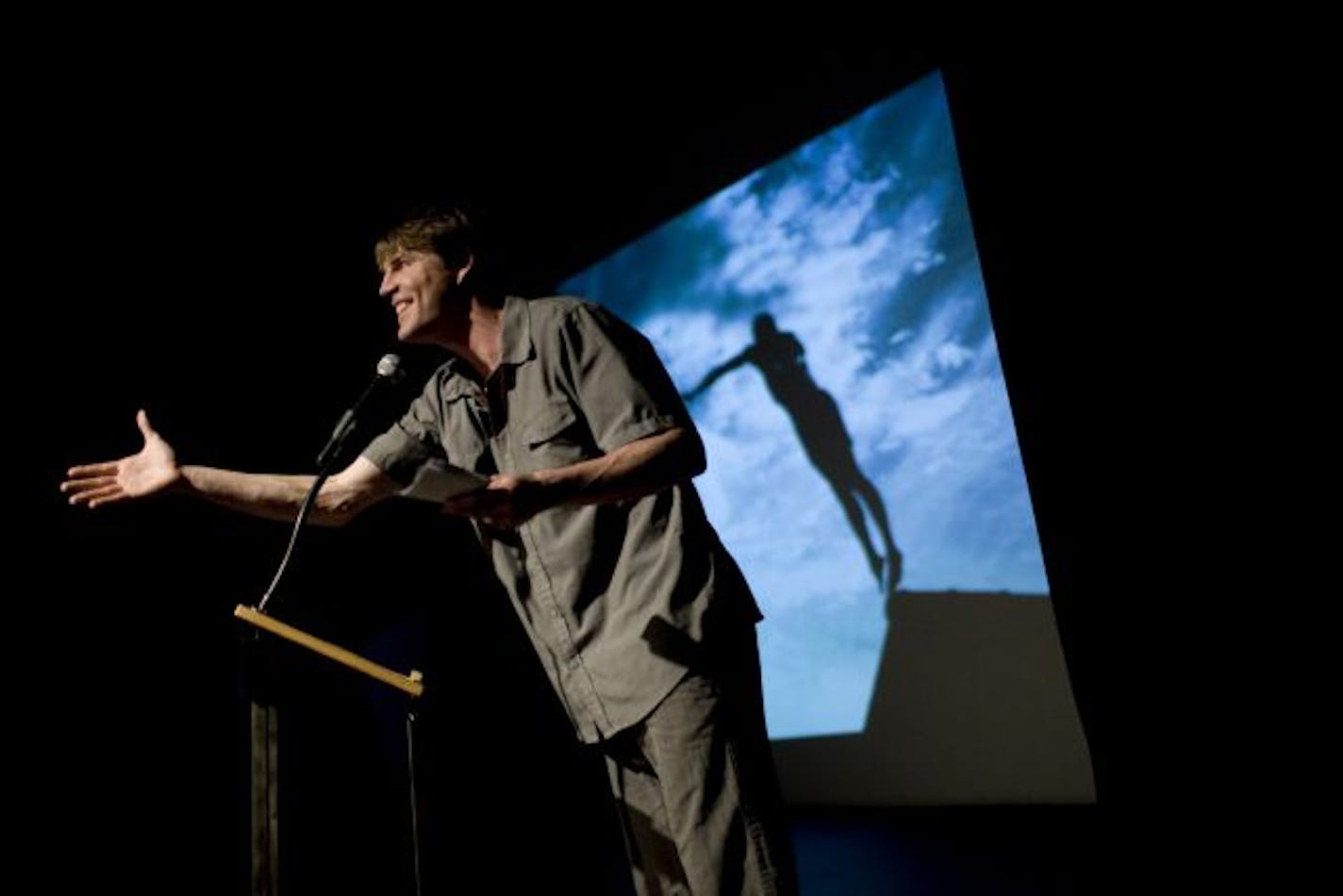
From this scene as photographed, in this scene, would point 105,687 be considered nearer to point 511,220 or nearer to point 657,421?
point 657,421

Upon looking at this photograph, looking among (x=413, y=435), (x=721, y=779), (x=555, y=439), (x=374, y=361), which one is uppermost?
(x=374, y=361)

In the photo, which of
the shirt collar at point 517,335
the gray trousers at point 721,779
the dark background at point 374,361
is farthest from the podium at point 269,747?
the dark background at point 374,361

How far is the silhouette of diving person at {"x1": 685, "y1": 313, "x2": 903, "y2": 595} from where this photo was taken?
9.95ft

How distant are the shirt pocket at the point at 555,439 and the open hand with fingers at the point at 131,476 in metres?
0.67

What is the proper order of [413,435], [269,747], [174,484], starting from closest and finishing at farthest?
1. [269,747]
2. [174,484]
3. [413,435]

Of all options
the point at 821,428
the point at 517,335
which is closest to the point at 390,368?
the point at 517,335

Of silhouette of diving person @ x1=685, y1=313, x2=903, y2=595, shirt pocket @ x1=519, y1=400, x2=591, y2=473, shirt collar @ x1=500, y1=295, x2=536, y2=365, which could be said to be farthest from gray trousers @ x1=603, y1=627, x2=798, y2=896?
silhouette of diving person @ x1=685, y1=313, x2=903, y2=595

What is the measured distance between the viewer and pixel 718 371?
3.57 metres

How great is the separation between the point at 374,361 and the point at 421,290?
6.14 ft

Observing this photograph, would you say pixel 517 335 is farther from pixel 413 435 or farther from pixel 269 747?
pixel 269 747

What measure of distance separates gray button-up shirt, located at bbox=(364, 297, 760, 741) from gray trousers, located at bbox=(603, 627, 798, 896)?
0.14ft

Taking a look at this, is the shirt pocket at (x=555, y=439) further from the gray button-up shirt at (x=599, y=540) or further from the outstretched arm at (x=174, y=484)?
the outstretched arm at (x=174, y=484)

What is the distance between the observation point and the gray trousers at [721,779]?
1.22m

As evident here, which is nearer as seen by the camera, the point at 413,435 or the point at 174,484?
the point at 174,484
